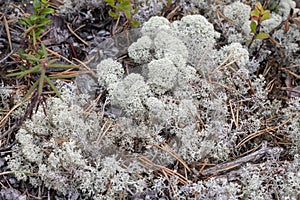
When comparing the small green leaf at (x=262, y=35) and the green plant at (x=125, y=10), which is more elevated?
the green plant at (x=125, y=10)

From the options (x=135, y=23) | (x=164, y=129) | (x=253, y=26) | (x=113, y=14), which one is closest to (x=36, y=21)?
(x=113, y=14)

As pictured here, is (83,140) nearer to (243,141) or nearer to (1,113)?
(1,113)

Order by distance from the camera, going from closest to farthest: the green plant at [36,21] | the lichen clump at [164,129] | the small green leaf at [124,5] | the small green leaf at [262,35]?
the lichen clump at [164,129], the green plant at [36,21], the small green leaf at [124,5], the small green leaf at [262,35]

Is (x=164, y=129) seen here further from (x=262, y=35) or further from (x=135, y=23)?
(x=262, y=35)

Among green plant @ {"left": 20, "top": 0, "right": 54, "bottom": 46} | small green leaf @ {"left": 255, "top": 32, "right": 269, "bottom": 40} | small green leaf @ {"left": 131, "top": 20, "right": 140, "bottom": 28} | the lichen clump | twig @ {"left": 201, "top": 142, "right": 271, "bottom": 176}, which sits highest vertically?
green plant @ {"left": 20, "top": 0, "right": 54, "bottom": 46}

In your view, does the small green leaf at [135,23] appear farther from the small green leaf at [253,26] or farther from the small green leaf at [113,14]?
the small green leaf at [253,26]

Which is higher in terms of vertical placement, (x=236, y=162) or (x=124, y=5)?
(x=124, y=5)

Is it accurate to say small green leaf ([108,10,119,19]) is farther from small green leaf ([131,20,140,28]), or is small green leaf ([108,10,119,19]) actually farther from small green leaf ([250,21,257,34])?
small green leaf ([250,21,257,34])

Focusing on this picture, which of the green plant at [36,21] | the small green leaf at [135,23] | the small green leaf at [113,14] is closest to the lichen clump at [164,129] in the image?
the small green leaf at [135,23]

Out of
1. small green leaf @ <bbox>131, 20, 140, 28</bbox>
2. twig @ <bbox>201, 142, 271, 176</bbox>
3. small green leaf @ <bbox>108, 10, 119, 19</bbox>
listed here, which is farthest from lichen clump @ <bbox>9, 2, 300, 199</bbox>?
small green leaf @ <bbox>108, 10, 119, 19</bbox>
